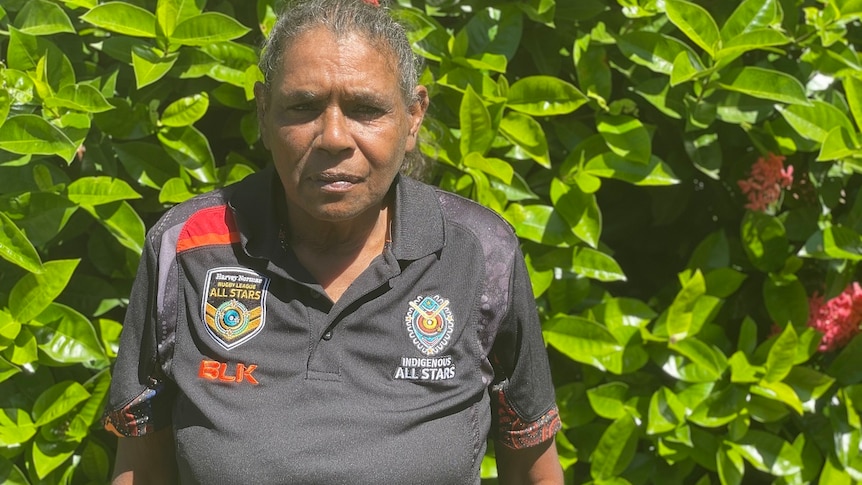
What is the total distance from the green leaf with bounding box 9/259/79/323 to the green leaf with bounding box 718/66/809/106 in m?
1.59

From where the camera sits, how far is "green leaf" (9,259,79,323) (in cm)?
235

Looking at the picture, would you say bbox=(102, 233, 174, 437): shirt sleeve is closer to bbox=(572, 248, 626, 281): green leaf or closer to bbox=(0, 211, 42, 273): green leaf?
bbox=(0, 211, 42, 273): green leaf

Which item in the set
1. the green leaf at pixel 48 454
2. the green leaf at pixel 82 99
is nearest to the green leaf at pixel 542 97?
the green leaf at pixel 82 99

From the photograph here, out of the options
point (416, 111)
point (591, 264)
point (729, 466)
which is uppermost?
point (416, 111)

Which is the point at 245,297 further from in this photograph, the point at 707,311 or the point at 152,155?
the point at 707,311

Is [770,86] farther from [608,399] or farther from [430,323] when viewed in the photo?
[430,323]

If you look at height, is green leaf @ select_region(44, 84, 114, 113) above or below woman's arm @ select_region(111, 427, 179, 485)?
above

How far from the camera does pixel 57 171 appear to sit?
96.0 inches

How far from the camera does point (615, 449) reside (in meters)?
2.69

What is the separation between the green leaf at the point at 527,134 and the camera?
101 inches

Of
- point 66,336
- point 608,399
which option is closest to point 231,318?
point 66,336

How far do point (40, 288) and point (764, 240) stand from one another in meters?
1.76

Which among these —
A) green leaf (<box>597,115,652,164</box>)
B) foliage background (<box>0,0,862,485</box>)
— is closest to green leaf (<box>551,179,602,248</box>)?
foliage background (<box>0,0,862,485</box>)

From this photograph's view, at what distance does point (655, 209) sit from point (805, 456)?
2.45ft
